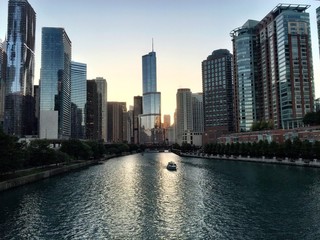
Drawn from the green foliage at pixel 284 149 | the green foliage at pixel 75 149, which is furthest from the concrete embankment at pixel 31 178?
the green foliage at pixel 284 149

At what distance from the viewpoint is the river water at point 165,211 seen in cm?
4022

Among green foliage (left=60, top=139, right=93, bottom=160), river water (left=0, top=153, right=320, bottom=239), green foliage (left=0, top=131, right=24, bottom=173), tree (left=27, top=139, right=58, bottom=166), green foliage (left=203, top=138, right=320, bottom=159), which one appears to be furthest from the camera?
green foliage (left=60, top=139, right=93, bottom=160)

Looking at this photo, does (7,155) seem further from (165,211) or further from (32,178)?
(165,211)

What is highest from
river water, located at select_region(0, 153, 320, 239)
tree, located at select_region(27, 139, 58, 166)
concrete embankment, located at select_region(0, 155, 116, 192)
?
tree, located at select_region(27, 139, 58, 166)

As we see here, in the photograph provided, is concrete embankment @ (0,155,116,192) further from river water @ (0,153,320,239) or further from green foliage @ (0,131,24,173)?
green foliage @ (0,131,24,173)

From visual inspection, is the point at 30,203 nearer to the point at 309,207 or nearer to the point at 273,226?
the point at 273,226

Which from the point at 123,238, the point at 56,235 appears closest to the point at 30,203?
the point at 56,235

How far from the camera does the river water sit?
40.2m

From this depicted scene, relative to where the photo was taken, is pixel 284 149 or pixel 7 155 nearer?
pixel 7 155

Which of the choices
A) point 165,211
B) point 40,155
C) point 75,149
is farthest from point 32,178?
point 75,149

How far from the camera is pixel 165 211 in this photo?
2061 inches

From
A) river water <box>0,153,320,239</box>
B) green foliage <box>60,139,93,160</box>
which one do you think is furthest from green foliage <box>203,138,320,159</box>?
green foliage <box>60,139,93,160</box>

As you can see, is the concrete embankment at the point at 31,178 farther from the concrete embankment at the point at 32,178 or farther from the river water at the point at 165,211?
the river water at the point at 165,211

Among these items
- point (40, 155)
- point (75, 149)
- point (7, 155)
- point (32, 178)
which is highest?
point (75, 149)
